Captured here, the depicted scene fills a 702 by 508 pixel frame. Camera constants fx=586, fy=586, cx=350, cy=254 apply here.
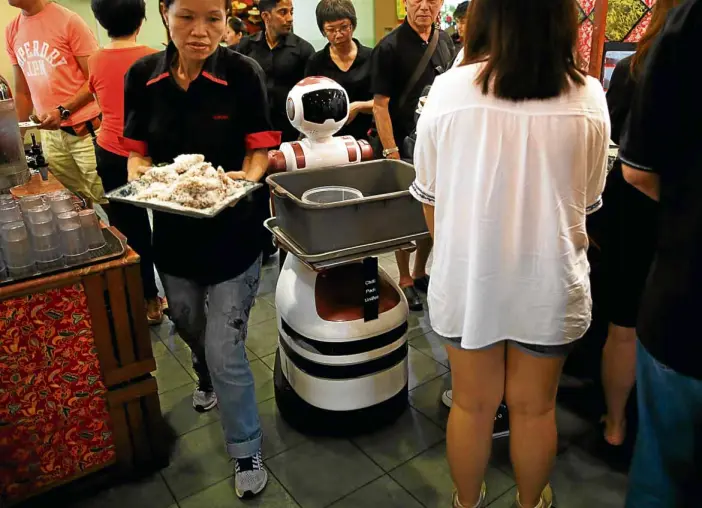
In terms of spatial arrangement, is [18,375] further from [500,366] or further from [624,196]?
[624,196]

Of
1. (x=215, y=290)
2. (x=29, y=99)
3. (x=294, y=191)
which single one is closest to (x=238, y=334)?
(x=215, y=290)

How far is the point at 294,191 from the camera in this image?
2.07 metres

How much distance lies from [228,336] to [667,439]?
1.20 meters

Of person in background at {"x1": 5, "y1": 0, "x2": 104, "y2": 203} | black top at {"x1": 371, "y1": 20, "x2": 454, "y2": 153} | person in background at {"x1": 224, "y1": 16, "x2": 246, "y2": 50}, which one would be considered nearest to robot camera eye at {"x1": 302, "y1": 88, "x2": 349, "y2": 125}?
black top at {"x1": 371, "y1": 20, "x2": 454, "y2": 153}

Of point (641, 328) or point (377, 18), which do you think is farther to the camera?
point (377, 18)

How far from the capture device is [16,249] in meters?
1.67

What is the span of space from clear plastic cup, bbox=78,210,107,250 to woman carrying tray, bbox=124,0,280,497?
0.16m

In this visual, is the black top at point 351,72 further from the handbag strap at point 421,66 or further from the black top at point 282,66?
the handbag strap at point 421,66

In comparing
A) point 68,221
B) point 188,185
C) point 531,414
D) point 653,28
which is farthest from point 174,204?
point 653,28

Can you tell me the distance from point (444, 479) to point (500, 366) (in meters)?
0.64

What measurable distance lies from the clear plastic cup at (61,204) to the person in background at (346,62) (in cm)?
170

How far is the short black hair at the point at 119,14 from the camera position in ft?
8.51

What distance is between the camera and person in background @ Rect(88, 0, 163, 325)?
2623 mm

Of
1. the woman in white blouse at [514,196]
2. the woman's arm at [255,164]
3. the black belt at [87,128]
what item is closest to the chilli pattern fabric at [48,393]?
the woman's arm at [255,164]
